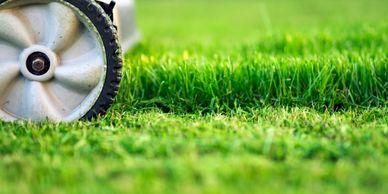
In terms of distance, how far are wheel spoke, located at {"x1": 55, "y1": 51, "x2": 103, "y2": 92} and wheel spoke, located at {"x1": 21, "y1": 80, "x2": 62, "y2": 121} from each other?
0.10 metres

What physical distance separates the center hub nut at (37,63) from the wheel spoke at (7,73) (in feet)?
0.11

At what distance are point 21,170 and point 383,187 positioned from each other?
3.91 feet

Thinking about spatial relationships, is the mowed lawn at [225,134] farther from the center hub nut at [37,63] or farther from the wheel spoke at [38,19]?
the wheel spoke at [38,19]

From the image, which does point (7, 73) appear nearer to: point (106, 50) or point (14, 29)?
point (14, 29)

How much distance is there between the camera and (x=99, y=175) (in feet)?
6.22

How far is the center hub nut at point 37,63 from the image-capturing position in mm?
2633

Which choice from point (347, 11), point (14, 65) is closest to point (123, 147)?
point (14, 65)

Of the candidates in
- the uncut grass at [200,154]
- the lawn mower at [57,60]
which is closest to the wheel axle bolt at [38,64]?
the lawn mower at [57,60]

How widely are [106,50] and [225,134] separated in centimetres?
68

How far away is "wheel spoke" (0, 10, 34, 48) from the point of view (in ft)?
8.67

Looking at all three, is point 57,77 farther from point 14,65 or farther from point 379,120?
point 379,120

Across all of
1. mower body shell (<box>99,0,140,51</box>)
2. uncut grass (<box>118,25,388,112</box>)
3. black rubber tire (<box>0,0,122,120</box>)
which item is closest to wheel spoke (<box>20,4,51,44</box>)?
black rubber tire (<box>0,0,122,120</box>)

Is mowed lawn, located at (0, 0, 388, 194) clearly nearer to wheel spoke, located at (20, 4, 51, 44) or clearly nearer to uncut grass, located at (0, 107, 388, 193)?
uncut grass, located at (0, 107, 388, 193)

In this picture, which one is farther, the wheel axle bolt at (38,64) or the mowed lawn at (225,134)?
the wheel axle bolt at (38,64)
